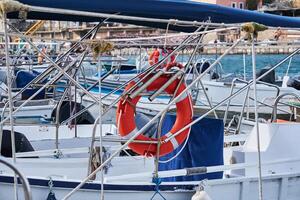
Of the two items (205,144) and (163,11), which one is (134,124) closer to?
(205,144)

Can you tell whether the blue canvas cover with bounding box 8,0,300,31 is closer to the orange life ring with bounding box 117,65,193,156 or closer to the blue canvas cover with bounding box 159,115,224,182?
the orange life ring with bounding box 117,65,193,156

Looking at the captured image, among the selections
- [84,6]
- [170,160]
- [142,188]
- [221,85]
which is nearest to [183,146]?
[170,160]

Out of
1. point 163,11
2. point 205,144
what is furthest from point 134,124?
point 163,11

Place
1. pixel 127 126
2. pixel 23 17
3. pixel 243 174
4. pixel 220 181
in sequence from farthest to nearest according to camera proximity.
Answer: pixel 243 174 → pixel 220 181 → pixel 127 126 → pixel 23 17

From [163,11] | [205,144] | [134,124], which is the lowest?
[205,144]

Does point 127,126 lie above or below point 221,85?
above

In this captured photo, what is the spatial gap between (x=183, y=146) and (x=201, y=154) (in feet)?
1.19

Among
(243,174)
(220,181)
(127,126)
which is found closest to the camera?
(127,126)

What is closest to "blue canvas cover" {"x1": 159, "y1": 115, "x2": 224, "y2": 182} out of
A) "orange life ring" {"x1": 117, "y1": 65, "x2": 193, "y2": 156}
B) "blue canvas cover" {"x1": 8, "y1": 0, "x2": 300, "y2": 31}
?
"orange life ring" {"x1": 117, "y1": 65, "x2": 193, "y2": 156}

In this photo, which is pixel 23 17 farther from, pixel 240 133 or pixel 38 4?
pixel 240 133

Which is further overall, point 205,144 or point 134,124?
point 205,144

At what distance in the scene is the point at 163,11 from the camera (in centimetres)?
604

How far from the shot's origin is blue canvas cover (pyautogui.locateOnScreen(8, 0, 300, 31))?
545 cm

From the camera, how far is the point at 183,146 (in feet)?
22.5
